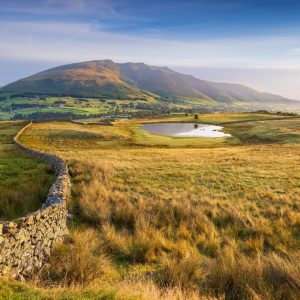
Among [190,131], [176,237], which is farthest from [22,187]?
[190,131]

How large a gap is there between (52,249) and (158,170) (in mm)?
17209

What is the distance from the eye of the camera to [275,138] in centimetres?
6938

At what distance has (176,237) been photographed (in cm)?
1282

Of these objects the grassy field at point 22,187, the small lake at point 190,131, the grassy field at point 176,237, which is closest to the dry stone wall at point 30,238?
the grassy field at point 176,237

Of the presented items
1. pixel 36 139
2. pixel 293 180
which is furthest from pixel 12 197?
pixel 36 139

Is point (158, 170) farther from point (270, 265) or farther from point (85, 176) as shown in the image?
point (270, 265)

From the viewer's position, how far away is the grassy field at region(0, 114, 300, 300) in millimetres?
8336

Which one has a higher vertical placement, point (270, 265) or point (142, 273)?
point (270, 265)

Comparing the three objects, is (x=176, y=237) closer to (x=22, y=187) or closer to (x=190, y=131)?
(x=22, y=187)

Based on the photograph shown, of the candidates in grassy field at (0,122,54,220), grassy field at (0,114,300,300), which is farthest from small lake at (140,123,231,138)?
grassy field at (0,122,54,220)

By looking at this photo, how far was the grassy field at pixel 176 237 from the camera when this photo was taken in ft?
27.3

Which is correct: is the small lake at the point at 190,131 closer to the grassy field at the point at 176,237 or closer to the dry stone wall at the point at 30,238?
the grassy field at the point at 176,237

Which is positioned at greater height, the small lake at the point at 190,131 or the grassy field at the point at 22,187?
the grassy field at the point at 22,187

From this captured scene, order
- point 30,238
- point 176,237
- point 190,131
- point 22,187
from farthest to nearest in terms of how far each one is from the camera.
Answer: point 190,131, point 22,187, point 176,237, point 30,238
